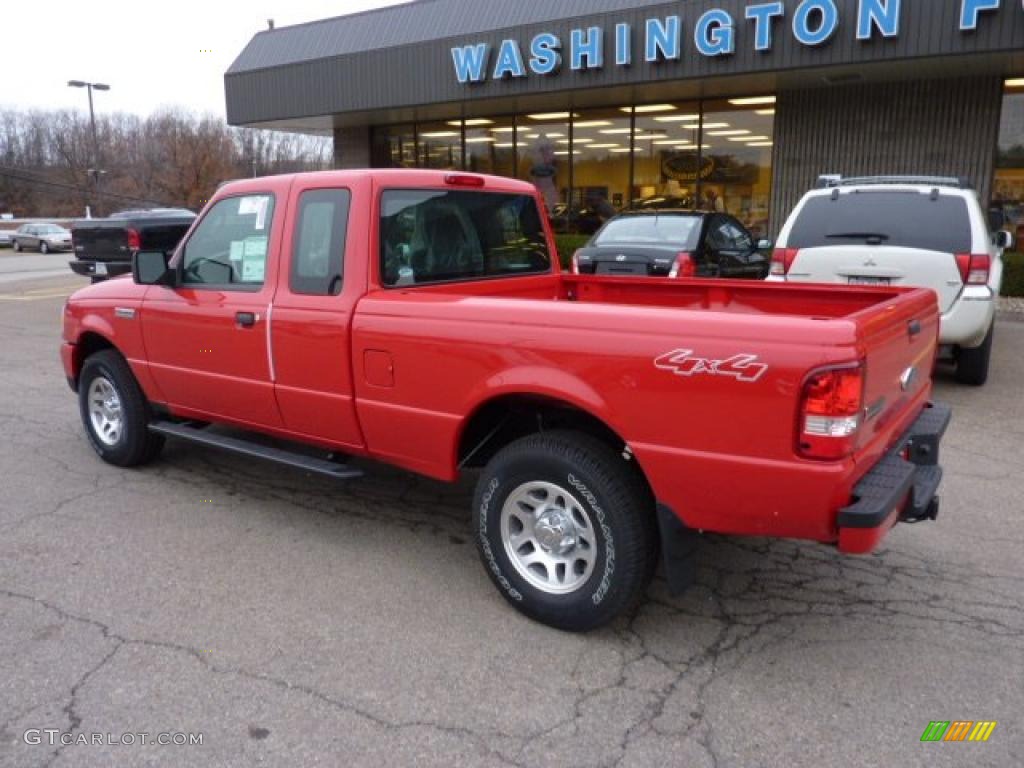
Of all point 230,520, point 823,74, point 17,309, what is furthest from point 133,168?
point 230,520

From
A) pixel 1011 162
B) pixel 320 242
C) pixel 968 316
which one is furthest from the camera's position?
pixel 1011 162

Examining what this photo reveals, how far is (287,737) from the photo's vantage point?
271 centimetres

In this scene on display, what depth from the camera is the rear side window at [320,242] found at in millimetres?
3982

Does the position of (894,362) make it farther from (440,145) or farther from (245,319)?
(440,145)

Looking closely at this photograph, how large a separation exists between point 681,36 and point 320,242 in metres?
11.3

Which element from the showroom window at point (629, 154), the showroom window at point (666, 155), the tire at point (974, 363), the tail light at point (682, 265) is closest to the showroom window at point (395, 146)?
the showroom window at point (629, 154)

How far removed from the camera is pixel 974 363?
7449 millimetres

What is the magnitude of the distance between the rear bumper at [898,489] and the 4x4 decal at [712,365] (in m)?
0.55

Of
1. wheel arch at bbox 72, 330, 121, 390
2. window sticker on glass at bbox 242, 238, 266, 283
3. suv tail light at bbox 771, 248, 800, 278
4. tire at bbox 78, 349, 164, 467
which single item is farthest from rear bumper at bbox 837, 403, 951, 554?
wheel arch at bbox 72, 330, 121, 390

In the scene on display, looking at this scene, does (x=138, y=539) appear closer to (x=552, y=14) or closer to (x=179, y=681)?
(x=179, y=681)

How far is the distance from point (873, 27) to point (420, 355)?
437 inches

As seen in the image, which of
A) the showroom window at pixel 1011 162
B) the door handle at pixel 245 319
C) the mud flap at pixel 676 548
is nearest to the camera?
the mud flap at pixel 676 548

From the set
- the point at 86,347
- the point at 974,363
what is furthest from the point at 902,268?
the point at 86,347

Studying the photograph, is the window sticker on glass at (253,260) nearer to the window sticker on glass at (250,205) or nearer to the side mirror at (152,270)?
the window sticker on glass at (250,205)
